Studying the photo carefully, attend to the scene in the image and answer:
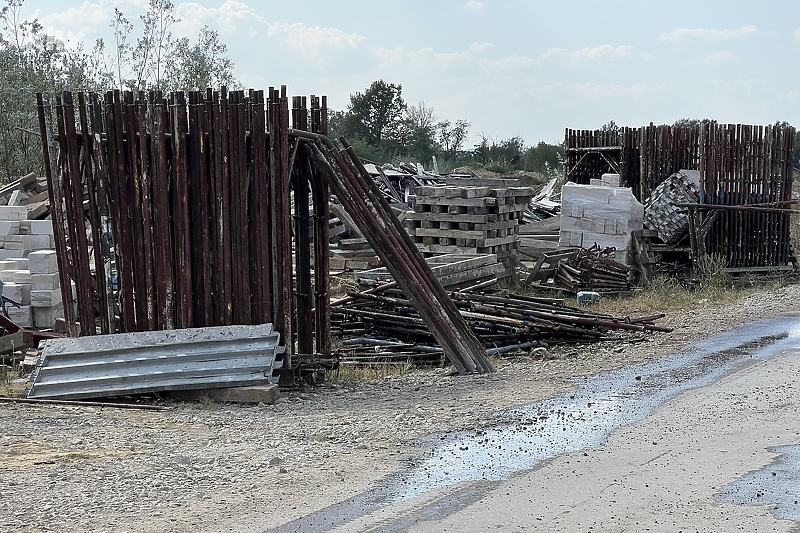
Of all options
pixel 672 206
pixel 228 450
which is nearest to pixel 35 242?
pixel 228 450

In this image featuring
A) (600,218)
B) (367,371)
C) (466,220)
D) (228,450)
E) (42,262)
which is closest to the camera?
(228,450)

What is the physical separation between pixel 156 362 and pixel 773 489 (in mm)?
5555

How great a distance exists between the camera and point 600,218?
1891 centimetres

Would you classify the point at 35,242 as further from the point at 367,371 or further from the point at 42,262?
the point at 367,371

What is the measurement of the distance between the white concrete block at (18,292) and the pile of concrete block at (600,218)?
35.0 ft

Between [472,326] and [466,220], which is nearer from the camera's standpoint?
[472,326]

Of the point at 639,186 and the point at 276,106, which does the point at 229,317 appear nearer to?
the point at 276,106

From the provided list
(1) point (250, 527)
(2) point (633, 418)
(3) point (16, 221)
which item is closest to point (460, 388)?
(2) point (633, 418)

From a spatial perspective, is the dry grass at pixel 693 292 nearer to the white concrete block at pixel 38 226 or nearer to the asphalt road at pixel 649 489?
the asphalt road at pixel 649 489

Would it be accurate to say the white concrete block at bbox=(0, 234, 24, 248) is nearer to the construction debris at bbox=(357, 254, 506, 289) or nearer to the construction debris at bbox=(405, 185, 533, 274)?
the construction debris at bbox=(357, 254, 506, 289)

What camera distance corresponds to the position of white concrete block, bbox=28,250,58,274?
12.3 meters

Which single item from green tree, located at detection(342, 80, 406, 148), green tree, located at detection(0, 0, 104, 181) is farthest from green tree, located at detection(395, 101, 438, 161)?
green tree, located at detection(0, 0, 104, 181)

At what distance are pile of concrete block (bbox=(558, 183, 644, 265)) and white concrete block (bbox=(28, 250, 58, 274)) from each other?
1042cm

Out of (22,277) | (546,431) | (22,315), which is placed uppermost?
(22,277)
